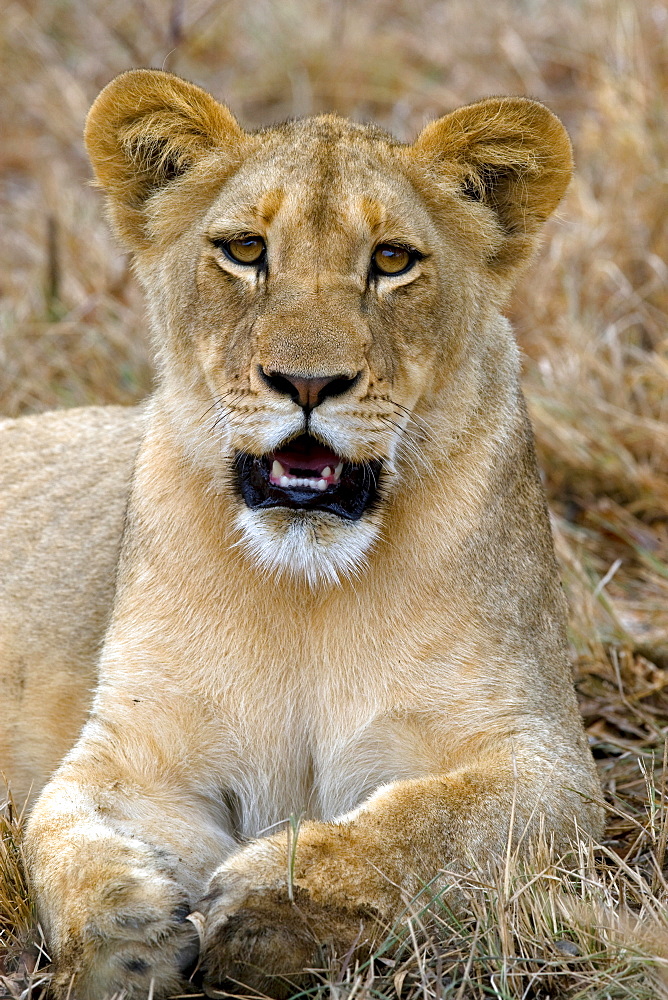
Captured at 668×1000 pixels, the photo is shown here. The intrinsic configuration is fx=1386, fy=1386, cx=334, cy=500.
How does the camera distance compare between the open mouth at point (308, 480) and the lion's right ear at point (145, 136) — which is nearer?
the open mouth at point (308, 480)

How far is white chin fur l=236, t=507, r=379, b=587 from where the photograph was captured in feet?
10.2

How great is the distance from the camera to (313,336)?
298 cm

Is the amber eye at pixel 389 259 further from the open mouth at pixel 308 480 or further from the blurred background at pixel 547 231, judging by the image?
the blurred background at pixel 547 231

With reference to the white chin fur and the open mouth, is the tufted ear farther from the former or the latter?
the white chin fur

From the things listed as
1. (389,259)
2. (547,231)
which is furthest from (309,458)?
(547,231)

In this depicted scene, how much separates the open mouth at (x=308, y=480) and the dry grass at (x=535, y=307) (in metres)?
0.90

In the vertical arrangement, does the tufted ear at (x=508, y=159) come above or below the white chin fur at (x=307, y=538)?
above

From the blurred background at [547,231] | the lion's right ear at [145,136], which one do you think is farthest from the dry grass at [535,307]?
the lion's right ear at [145,136]

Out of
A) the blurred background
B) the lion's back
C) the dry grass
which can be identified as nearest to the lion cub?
the dry grass

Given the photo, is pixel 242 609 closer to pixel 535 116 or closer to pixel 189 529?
pixel 189 529

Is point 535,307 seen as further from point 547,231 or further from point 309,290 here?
point 309,290

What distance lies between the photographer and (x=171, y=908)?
2791mm

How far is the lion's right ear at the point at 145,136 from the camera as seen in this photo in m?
3.56

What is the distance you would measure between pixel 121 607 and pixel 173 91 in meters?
1.34
